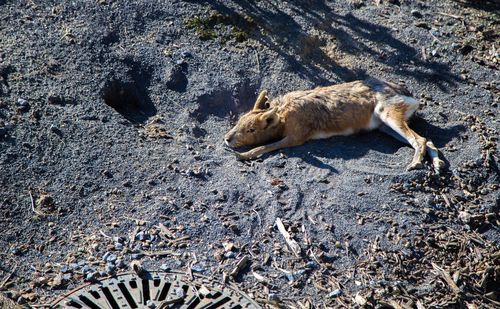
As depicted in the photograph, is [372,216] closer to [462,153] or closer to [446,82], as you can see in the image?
[462,153]

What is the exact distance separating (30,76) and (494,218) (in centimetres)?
516

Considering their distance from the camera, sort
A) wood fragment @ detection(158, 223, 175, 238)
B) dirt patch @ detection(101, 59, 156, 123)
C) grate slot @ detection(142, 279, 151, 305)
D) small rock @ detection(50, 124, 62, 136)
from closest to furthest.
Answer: grate slot @ detection(142, 279, 151, 305), wood fragment @ detection(158, 223, 175, 238), small rock @ detection(50, 124, 62, 136), dirt patch @ detection(101, 59, 156, 123)

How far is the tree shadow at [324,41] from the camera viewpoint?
887 cm

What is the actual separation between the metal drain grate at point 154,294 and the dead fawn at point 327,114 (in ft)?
7.90

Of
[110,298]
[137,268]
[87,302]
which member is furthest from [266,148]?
[87,302]

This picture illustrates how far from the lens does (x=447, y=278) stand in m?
6.30

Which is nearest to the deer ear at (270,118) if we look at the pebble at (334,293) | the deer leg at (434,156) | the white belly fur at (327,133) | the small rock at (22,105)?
the white belly fur at (327,133)

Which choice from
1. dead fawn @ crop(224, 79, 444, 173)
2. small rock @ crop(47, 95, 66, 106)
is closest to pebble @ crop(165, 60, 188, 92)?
dead fawn @ crop(224, 79, 444, 173)

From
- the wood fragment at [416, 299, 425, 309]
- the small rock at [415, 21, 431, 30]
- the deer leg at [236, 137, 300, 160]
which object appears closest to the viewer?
the wood fragment at [416, 299, 425, 309]

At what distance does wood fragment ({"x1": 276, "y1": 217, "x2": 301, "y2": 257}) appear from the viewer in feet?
20.5

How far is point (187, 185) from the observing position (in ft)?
22.6

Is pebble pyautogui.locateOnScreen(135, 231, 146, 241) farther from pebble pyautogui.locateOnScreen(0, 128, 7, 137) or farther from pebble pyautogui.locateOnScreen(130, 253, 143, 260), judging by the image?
pebble pyautogui.locateOnScreen(0, 128, 7, 137)

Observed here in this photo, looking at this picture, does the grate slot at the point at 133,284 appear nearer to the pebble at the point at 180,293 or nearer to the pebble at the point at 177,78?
the pebble at the point at 180,293

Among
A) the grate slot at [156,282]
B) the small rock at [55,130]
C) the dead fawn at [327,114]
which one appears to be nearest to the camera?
the grate slot at [156,282]
